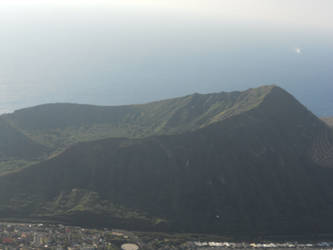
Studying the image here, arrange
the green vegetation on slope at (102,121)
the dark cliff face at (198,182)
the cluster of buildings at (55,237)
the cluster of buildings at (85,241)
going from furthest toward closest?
the green vegetation on slope at (102,121) < the dark cliff face at (198,182) < the cluster of buildings at (85,241) < the cluster of buildings at (55,237)

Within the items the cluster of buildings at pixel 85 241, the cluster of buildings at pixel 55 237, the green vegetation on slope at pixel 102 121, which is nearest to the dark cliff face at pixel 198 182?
the cluster of buildings at pixel 85 241

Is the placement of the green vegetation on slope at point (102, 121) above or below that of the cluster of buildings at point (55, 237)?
above

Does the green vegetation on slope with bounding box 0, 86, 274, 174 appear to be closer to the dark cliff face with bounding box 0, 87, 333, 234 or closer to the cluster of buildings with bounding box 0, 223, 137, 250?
the dark cliff face with bounding box 0, 87, 333, 234

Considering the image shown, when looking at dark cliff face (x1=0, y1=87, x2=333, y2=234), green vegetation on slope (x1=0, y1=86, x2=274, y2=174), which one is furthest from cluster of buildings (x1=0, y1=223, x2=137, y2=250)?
green vegetation on slope (x1=0, y1=86, x2=274, y2=174)

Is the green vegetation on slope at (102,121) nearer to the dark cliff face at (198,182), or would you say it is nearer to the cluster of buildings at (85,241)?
the dark cliff face at (198,182)

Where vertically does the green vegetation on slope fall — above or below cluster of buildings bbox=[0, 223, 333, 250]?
above

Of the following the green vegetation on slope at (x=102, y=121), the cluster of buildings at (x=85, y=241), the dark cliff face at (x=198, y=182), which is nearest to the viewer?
the cluster of buildings at (x=85, y=241)

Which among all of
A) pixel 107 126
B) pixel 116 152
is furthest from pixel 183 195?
pixel 107 126

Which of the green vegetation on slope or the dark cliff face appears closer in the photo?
the dark cliff face

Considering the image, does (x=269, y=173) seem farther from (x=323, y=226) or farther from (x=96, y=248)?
(x=96, y=248)

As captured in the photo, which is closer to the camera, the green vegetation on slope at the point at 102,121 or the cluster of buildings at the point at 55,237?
the cluster of buildings at the point at 55,237

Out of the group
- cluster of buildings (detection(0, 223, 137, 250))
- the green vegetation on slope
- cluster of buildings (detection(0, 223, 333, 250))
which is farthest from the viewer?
the green vegetation on slope
